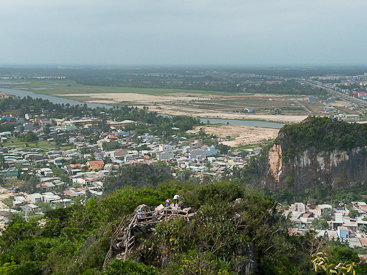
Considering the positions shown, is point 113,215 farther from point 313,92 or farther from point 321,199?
point 313,92

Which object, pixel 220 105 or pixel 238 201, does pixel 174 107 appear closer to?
pixel 220 105

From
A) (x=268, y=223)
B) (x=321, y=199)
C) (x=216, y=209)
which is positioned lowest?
(x=321, y=199)

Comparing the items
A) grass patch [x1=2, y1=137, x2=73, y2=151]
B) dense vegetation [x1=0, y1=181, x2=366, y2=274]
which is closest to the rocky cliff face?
dense vegetation [x1=0, y1=181, x2=366, y2=274]

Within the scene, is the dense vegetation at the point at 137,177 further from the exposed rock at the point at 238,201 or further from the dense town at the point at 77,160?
the exposed rock at the point at 238,201

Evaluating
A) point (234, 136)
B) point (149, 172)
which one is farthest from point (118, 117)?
point (149, 172)

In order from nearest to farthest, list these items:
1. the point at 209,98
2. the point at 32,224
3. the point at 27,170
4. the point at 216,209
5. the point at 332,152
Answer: the point at 216,209 < the point at 32,224 < the point at 332,152 < the point at 27,170 < the point at 209,98
